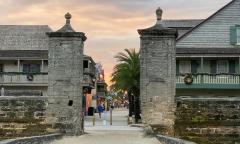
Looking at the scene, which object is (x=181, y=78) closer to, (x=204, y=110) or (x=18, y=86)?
(x=18, y=86)

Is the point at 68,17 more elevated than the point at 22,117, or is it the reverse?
the point at 68,17

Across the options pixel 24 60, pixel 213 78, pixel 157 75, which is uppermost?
pixel 24 60

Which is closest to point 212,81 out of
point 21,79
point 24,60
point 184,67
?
point 184,67

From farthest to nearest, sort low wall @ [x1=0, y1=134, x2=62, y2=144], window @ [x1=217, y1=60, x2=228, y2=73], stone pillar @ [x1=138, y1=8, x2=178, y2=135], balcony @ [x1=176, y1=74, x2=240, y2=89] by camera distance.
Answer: window @ [x1=217, y1=60, x2=228, y2=73]
balcony @ [x1=176, y1=74, x2=240, y2=89]
stone pillar @ [x1=138, y1=8, x2=178, y2=135]
low wall @ [x1=0, y1=134, x2=62, y2=144]

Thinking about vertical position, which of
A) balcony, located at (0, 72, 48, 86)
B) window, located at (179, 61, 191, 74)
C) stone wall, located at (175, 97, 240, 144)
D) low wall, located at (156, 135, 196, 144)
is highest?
window, located at (179, 61, 191, 74)

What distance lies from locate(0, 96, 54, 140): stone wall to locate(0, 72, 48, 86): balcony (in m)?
28.9

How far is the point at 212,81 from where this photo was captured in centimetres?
4688

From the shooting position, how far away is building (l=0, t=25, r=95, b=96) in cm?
5278

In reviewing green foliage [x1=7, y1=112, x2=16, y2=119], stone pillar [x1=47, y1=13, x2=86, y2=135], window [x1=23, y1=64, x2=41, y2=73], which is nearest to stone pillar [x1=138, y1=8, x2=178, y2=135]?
stone pillar [x1=47, y1=13, x2=86, y2=135]

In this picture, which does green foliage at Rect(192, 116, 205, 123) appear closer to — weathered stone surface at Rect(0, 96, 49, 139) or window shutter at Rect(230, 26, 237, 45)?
weathered stone surface at Rect(0, 96, 49, 139)

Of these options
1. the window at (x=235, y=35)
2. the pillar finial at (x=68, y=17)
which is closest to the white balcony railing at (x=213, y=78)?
the window at (x=235, y=35)

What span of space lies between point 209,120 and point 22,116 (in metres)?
7.33

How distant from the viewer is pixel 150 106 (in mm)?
23031

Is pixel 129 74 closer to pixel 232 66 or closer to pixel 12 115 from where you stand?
pixel 232 66
